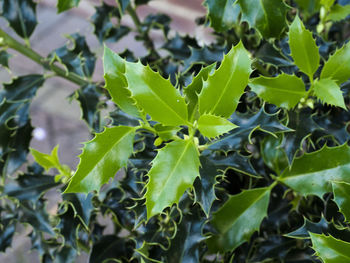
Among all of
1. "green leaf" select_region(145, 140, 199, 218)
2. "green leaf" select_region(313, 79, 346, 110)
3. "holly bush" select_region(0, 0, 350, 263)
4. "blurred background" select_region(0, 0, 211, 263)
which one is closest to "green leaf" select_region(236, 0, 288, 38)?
"holly bush" select_region(0, 0, 350, 263)

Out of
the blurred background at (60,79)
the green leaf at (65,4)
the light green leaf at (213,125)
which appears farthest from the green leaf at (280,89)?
the blurred background at (60,79)

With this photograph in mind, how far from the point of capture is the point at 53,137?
1.94 m

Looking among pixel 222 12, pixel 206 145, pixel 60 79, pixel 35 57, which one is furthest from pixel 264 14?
pixel 60 79

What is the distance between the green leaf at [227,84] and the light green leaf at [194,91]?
0.10ft

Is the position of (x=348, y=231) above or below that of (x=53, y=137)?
above

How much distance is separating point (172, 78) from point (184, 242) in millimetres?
287

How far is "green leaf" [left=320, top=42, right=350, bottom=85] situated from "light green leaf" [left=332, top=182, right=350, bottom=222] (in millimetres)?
138

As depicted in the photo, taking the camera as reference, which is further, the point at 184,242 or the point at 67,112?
the point at 67,112

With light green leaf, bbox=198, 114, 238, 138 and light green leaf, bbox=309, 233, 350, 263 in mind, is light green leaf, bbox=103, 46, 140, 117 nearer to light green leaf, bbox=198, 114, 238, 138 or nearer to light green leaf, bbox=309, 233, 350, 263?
light green leaf, bbox=198, 114, 238, 138

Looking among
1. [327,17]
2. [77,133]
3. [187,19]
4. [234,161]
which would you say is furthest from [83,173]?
[187,19]

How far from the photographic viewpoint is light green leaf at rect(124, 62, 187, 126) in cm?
47

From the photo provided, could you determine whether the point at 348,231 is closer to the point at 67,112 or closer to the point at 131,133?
the point at 131,133

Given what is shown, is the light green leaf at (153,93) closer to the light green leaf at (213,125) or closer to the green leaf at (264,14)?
the light green leaf at (213,125)

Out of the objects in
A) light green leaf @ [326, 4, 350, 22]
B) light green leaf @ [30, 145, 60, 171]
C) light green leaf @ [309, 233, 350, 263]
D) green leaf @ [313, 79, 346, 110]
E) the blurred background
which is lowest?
the blurred background
